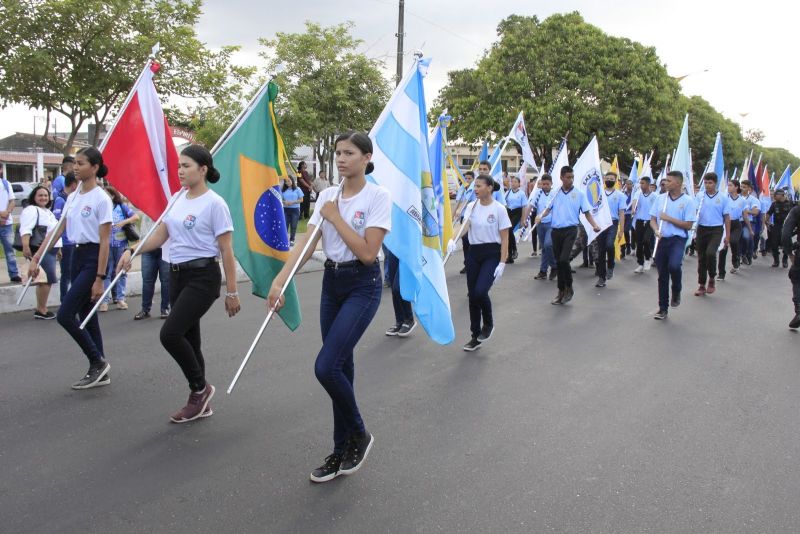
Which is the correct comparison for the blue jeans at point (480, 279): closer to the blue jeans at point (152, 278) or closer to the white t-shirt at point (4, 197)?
the blue jeans at point (152, 278)

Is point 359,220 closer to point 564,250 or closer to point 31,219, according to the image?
point 31,219

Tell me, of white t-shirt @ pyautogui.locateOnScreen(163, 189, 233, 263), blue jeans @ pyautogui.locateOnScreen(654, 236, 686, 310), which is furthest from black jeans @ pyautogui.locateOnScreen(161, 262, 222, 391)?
blue jeans @ pyautogui.locateOnScreen(654, 236, 686, 310)

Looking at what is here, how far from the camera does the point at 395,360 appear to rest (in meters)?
6.21

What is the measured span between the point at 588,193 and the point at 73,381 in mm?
8798

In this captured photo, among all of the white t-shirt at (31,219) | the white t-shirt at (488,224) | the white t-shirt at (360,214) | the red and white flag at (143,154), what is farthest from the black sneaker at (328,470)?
the white t-shirt at (31,219)

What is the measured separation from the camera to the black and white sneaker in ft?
16.9

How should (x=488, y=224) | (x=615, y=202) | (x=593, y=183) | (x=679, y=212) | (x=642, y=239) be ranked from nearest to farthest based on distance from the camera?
(x=488, y=224) < (x=679, y=212) < (x=593, y=183) < (x=615, y=202) < (x=642, y=239)

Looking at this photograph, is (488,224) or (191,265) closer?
(191,265)

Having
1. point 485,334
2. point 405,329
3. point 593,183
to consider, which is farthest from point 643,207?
point 405,329

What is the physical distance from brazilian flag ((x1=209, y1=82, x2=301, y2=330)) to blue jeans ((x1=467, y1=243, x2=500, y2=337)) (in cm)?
226

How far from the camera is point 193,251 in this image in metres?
4.38

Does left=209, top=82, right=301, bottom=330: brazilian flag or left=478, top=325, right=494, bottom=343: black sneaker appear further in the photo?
left=478, top=325, right=494, bottom=343: black sneaker

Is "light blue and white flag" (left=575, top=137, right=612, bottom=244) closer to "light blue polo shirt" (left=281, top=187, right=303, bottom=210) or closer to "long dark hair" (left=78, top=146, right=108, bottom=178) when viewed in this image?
"light blue polo shirt" (left=281, top=187, right=303, bottom=210)

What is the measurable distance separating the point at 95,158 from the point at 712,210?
29.0ft
